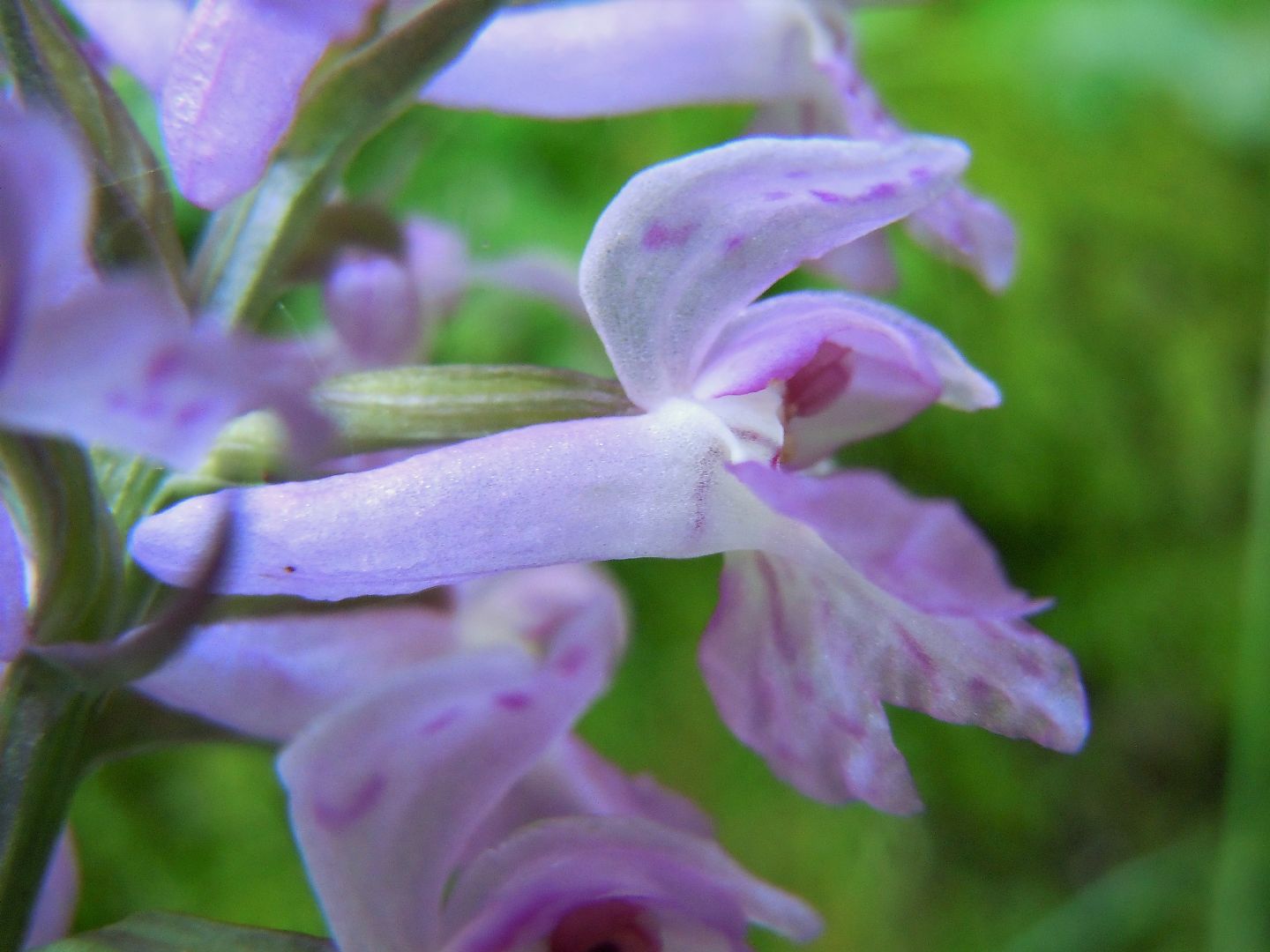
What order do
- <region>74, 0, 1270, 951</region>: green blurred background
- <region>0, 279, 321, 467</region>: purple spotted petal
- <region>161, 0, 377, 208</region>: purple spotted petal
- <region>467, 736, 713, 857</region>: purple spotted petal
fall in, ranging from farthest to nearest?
1. <region>74, 0, 1270, 951</region>: green blurred background
2. <region>467, 736, 713, 857</region>: purple spotted petal
3. <region>161, 0, 377, 208</region>: purple spotted petal
4. <region>0, 279, 321, 467</region>: purple spotted petal

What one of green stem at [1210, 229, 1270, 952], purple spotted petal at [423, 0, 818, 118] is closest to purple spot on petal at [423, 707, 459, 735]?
purple spotted petal at [423, 0, 818, 118]

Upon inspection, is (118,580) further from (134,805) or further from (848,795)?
(134,805)

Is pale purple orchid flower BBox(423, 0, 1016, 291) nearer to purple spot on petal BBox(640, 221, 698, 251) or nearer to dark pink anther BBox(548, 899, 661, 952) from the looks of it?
purple spot on petal BBox(640, 221, 698, 251)

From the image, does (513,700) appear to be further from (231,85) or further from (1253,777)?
(1253,777)

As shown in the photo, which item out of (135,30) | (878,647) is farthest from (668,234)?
(135,30)

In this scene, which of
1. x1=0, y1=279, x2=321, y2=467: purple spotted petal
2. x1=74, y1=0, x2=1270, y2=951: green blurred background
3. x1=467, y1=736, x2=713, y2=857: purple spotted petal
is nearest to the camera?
x1=0, y1=279, x2=321, y2=467: purple spotted petal

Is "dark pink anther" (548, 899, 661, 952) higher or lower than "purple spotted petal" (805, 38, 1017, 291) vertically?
lower

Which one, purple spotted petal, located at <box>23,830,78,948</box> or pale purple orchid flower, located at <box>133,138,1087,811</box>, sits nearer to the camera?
pale purple orchid flower, located at <box>133,138,1087,811</box>

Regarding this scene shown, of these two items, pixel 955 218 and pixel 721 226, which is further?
pixel 955 218
